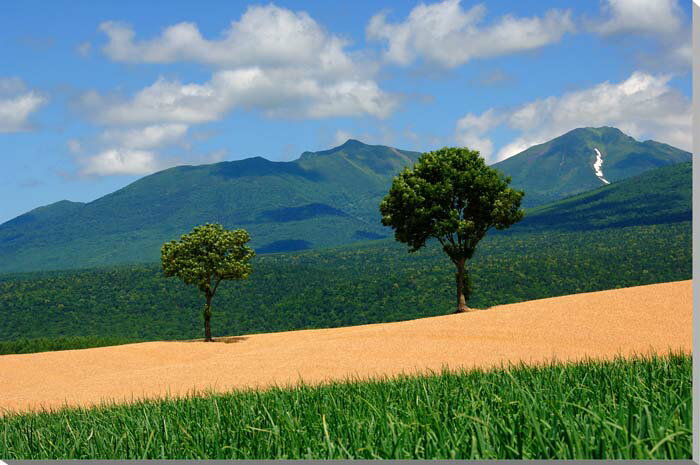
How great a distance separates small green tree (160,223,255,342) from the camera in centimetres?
3819

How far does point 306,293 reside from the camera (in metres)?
89.4

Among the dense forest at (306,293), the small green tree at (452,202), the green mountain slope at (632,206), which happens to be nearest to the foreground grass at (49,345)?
the small green tree at (452,202)

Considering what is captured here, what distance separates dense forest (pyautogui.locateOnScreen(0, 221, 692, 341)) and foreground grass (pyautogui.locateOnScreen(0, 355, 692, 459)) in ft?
207

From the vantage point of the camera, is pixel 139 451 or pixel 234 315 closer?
pixel 139 451

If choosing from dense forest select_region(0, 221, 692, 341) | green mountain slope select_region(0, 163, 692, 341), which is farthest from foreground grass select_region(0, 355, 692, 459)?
green mountain slope select_region(0, 163, 692, 341)

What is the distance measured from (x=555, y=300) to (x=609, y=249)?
231ft

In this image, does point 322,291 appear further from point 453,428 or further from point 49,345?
point 453,428

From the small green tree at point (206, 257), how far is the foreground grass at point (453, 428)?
Answer: 2937 centimetres

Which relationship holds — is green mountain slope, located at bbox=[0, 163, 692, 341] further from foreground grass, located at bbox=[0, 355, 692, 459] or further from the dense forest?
foreground grass, located at bbox=[0, 355, 692, 459]

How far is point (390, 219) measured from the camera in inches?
1644

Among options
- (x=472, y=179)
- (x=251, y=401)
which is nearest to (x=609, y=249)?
(x=472, y=179)

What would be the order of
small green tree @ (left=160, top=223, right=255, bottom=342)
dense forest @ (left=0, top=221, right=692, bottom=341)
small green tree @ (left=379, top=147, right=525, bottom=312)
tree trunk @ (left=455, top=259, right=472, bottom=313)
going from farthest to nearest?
1. dense forest @ (left=0, top=221, right=692, bottom=341)
2. tree trunk @ (left=455, top=259, right=472, bottom=313)
3. small green tree @ (left=379, top=147, right=525, bottom=312)
4. small green tree @ (left=160, top=223, right=255, bottom=342)

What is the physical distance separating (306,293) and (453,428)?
277 ft

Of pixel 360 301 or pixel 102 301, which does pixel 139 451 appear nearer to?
pixel 360 301
